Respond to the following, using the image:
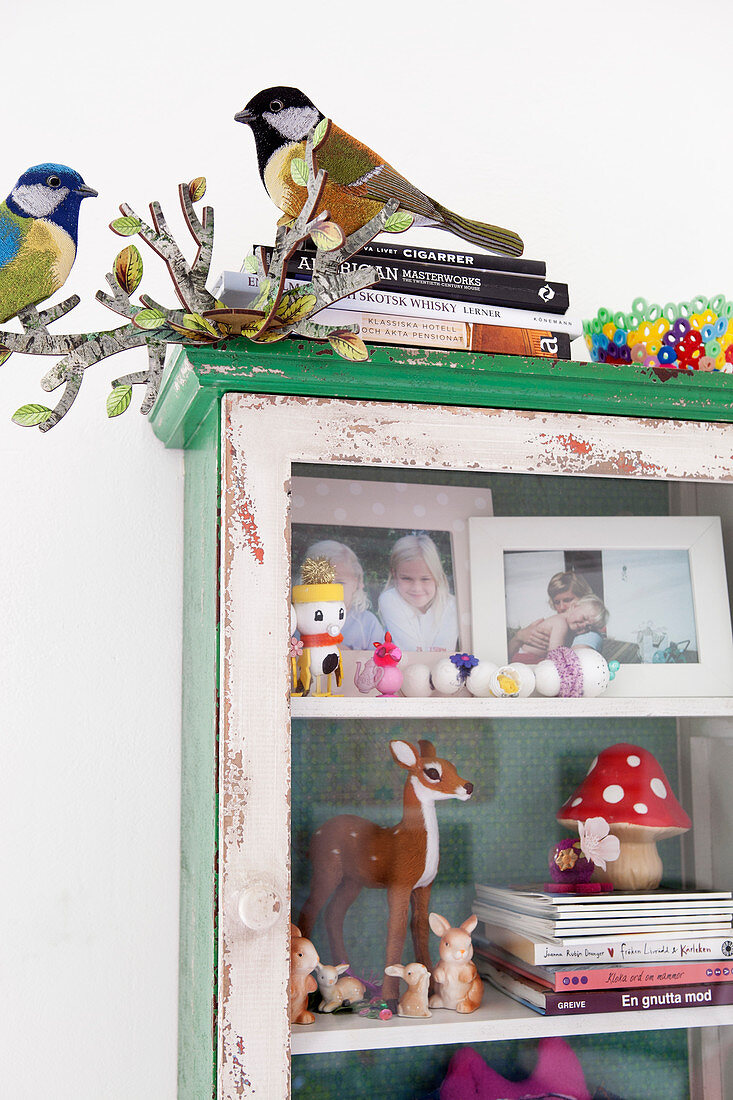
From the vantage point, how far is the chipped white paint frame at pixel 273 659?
79cm

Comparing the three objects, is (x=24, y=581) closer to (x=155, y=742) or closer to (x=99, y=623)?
(x=99, y=623)

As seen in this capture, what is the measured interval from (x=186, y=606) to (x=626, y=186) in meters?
0.91

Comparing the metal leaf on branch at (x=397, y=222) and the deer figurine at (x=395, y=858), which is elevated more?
the metal leaf on branch at (x=397, y=222)

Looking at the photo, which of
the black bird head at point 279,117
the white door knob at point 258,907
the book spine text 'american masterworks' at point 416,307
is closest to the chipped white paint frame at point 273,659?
the white door knob at point 258,907

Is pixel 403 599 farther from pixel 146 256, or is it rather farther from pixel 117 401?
pixel 146 256

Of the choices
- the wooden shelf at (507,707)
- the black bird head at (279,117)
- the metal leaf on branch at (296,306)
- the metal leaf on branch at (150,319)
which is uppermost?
the black bird head at (279,117)

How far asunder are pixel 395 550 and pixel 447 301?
270 millimetres

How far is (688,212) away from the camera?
143 centimetres

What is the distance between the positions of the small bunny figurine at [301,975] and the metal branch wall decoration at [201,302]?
0.50 metres

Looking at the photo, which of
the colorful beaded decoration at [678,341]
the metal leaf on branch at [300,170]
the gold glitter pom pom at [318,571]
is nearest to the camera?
the metal leaf on branch at [300,170]

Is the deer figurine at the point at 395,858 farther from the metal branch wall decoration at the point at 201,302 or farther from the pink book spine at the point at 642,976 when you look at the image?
the metal branch wall decoration at the point at 201,302

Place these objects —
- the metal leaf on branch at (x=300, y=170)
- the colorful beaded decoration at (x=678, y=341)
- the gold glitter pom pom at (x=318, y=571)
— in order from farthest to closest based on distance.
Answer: the colorful beaded decoration at (x=678, y=341) < the gold glitter pom pom at (x=318, y=571) < the metal leaf on branch at (x=300, y=170)

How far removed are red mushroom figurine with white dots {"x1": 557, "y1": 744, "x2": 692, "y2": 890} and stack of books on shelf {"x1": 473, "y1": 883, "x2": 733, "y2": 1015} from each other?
0.07 ft

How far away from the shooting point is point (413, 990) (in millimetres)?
868
